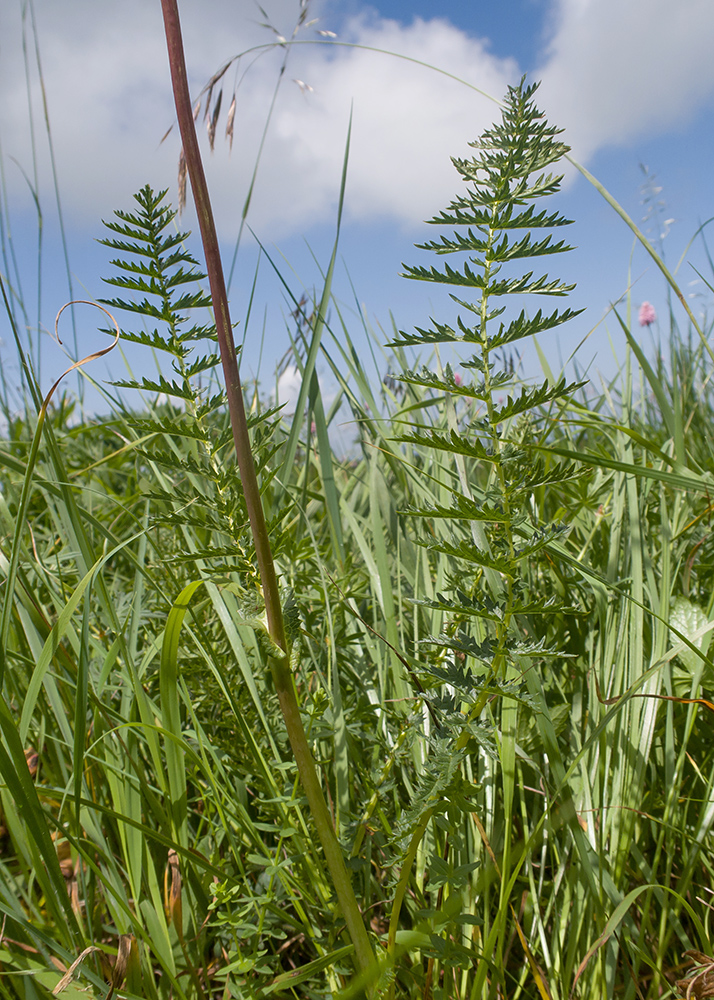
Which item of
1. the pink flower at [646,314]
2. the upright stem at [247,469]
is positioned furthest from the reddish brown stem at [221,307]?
the pink flower at [646,314]

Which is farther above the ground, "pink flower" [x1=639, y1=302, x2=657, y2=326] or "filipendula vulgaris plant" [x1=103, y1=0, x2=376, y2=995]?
"pink flower" [x1=639, y1=302, x2=657, y2=326]

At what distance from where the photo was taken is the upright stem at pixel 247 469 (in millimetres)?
621

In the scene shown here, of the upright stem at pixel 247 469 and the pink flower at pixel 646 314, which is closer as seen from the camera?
the upright stem at pixel 247 469

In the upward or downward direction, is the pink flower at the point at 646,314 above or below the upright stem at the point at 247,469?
above

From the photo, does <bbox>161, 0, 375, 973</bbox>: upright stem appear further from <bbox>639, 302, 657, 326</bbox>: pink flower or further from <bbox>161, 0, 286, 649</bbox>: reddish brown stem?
<bbox>639, 302, 657, 326</bbox>: pink flower

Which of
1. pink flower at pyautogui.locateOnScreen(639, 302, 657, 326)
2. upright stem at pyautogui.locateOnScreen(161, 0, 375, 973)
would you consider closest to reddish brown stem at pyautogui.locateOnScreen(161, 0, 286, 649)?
upright stem at pyautogui.locateOnScreen(161, 0, 375, 973)

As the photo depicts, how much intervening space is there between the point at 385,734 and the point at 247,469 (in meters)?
0.63

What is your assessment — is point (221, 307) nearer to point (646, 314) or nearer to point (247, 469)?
point (247, 469)

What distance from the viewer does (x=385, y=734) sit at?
1122 mm

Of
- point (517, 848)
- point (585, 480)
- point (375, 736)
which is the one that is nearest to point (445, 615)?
point (375, 736)

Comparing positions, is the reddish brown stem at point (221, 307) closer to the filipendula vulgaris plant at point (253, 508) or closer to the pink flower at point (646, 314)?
the filipendula vulgaris plant at point (253, 508)

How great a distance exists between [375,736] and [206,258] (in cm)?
74

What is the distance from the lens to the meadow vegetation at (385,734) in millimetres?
709

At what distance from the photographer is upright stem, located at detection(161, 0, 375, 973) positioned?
2.04 feet
